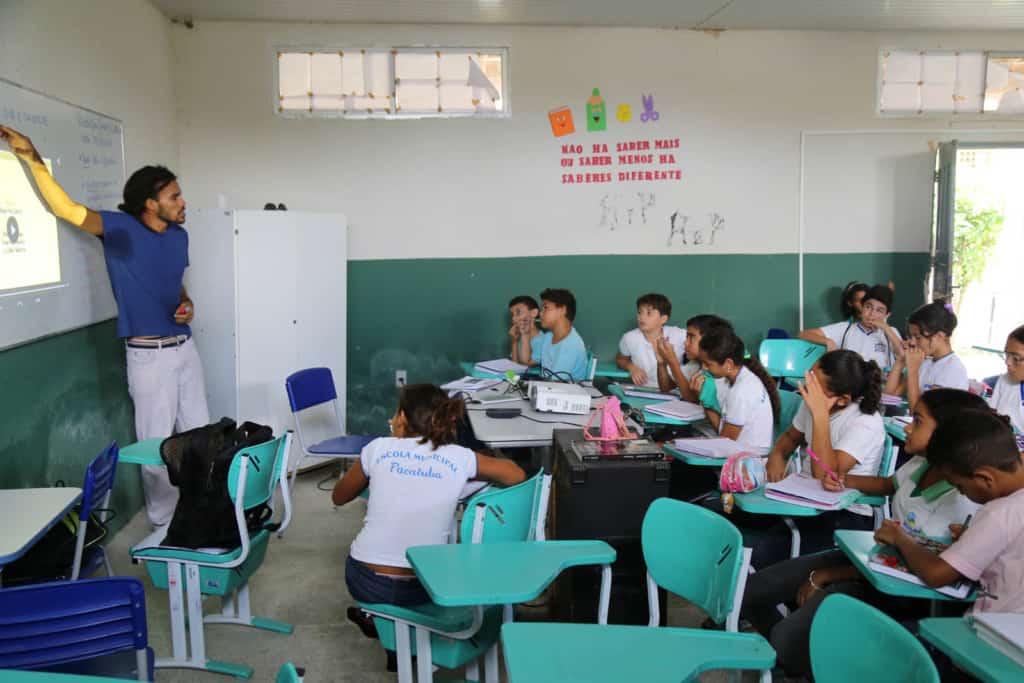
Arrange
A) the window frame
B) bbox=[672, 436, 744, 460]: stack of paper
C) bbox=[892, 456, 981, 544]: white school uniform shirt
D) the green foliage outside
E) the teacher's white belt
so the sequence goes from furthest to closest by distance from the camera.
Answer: the green foliage outside < the window frame < the teacher's white belt < bbox=[672, 436, 744, 460]: stack of paper < bbox=[892, 456, 981, 544]: white school uniform shirt

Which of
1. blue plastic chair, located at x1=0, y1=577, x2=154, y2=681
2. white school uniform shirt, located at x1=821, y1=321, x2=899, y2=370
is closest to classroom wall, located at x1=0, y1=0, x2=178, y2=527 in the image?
blue plastic chair, located at x1=0, y1=577, x2=154, y2=681

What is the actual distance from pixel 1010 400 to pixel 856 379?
121 cm

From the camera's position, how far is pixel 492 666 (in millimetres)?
2664

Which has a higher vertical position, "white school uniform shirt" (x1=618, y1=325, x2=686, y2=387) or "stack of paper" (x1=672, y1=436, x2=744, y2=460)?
"white school uniform shirt" (x1=618, y1=325, x2=686, y2=387)

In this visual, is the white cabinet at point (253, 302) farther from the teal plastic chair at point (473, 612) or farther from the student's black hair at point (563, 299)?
the teal plastic chair at point (473, 612)

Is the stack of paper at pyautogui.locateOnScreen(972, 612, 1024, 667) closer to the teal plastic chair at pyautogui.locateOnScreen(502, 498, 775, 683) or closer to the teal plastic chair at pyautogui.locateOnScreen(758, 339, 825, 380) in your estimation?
the teal plastic chair at pyautogui.locateOnScreen(502, 498, 775, 683)

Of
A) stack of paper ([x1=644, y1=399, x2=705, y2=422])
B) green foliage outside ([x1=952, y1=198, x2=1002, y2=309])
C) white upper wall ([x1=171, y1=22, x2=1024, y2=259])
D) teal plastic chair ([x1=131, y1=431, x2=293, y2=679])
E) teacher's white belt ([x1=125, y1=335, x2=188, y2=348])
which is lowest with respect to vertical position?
teal plastic chair ([x1=131, y1=431, x2=293, y2=679])

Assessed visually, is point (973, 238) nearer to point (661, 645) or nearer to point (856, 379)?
point (856, 379)

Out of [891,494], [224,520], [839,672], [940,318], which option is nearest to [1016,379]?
[940,318]

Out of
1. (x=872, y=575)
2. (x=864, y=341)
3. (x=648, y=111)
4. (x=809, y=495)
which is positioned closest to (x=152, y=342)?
(x=809, y=495)

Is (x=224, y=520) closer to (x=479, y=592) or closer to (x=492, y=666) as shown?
(x=492, y=666)

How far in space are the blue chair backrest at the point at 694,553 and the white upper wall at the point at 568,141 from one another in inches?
158

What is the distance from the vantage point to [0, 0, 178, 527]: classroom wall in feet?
11.2

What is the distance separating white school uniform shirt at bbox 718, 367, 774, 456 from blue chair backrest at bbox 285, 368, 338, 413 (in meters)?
2.37
